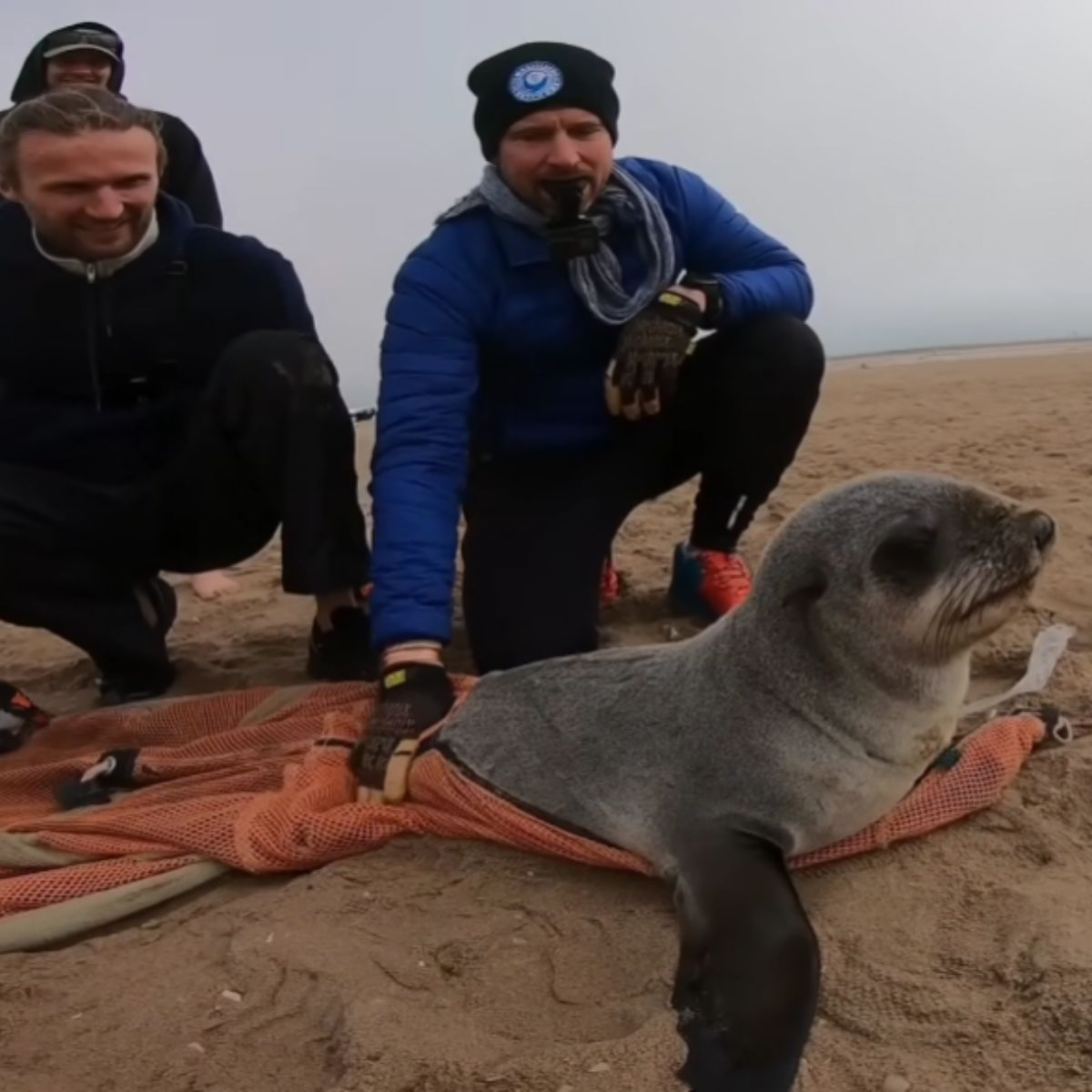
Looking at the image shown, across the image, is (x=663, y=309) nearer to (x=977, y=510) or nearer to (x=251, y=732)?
(x=977, y=510)

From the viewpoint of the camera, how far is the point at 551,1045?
2033mm

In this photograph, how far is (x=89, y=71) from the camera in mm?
4625

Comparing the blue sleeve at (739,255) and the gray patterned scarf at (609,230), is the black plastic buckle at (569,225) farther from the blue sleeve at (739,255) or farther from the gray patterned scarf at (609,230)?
the blue sleeve at (739,255)

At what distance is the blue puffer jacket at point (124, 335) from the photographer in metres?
3.59

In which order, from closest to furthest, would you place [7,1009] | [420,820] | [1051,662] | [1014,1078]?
[1014,1078] < [7,1009] < [420,820] < [1051,662]

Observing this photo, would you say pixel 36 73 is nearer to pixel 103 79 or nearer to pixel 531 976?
pixel 103 79

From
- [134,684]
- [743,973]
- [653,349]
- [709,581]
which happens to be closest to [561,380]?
[653,349]

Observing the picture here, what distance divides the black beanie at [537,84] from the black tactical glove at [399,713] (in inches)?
54.8

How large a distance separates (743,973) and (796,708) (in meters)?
0.64

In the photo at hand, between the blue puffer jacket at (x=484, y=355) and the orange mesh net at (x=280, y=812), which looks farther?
the blue puffer jacket at (x=484, y=355)

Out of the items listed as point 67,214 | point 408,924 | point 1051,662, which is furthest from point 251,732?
point 1051,662

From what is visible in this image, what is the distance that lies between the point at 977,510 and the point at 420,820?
4.18ft

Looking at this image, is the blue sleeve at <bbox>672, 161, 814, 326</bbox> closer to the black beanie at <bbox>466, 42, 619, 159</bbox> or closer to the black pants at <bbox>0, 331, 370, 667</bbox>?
the black beanie at <bbox>466, 42, 619, 159</bbox>

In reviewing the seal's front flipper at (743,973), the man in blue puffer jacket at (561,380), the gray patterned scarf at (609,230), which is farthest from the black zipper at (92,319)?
the seal's front flipper at (743,973)
